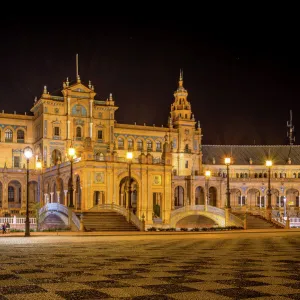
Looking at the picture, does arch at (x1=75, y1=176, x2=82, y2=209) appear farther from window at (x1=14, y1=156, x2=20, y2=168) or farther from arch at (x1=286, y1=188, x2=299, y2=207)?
arch at (x1=286, y1=188, x2=299, y2=207)

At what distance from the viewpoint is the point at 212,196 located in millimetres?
111250

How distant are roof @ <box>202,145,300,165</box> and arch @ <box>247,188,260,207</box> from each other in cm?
712

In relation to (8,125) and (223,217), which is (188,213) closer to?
(223,217)

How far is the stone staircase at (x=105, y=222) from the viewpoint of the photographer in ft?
159

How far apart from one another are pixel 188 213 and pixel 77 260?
51.3 meters

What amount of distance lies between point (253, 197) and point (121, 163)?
194 feet

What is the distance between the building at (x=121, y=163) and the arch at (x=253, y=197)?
219 mm

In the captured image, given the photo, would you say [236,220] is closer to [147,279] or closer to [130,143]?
[147,279]

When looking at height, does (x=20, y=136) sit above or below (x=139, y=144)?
above

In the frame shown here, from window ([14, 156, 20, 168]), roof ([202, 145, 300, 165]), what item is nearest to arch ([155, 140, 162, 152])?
roof ([202, 145, 300, 165])

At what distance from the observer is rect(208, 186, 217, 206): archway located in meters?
110

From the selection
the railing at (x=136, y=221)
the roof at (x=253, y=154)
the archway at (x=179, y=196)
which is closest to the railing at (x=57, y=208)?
the railing at (x=136, y=221)

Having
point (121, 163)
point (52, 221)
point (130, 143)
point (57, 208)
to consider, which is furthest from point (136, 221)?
point (130, 143)

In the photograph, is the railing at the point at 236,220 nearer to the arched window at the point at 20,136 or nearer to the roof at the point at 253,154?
the arched window at the point at 20,136
